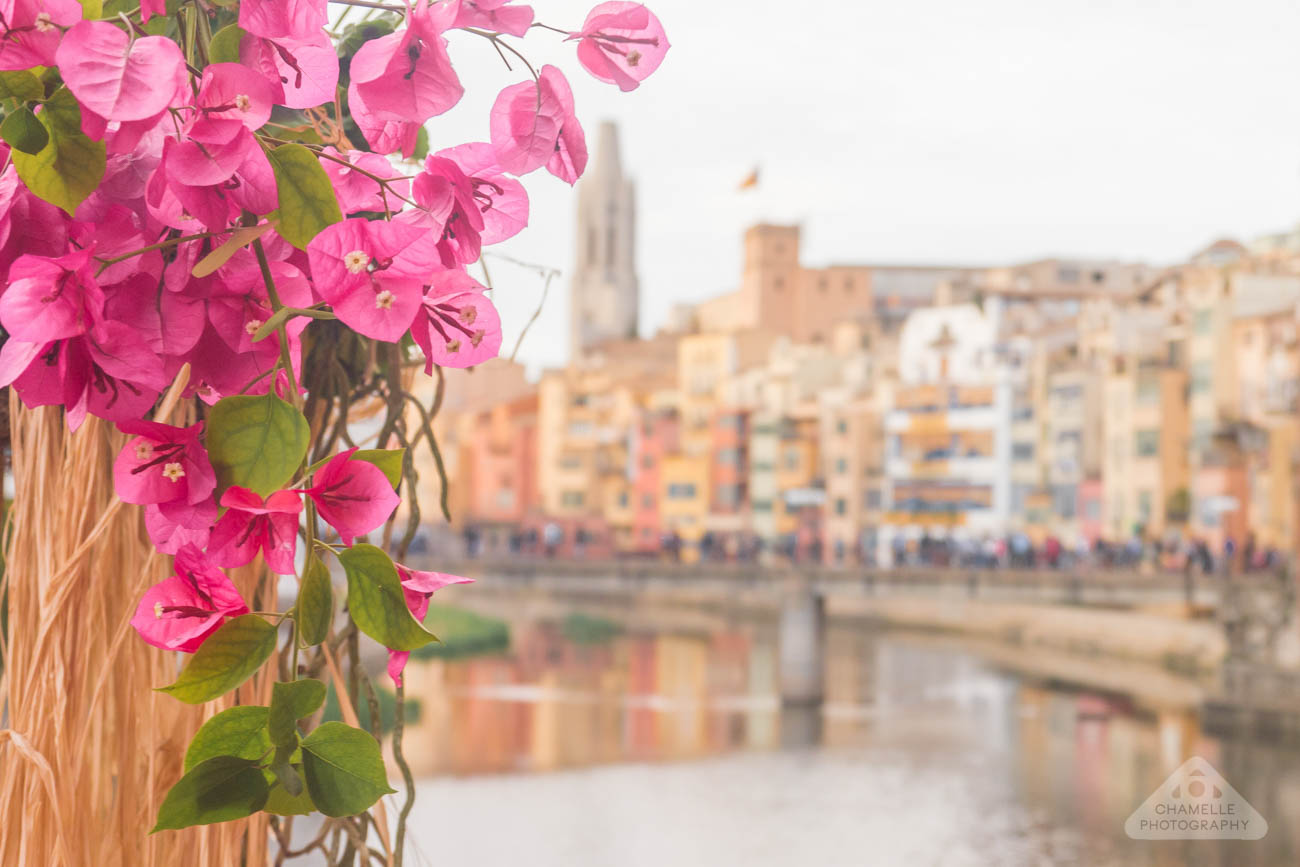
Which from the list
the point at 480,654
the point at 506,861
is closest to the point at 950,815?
the point at 506,861

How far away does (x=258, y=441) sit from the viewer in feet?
1.56

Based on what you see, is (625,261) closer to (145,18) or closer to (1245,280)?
(1245,280)

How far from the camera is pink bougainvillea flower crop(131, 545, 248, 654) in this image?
47 cm

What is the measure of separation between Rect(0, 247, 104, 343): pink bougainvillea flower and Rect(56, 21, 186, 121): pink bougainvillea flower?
0.05m

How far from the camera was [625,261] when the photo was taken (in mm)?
58188

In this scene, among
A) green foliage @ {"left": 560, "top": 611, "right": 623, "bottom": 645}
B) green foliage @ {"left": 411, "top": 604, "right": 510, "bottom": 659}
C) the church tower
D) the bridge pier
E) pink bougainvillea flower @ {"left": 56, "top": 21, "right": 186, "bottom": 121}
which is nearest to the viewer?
pink bougainvillea flower @ {"left": 56, "top": 21, "right": 186, "bottom": 121}

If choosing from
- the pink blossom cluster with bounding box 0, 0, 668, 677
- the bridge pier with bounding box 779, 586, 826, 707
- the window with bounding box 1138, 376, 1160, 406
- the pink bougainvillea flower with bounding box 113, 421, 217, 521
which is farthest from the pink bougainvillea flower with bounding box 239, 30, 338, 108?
the window with bounding box 1138, 376, 1160, 406

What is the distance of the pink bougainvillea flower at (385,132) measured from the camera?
583 millimetres

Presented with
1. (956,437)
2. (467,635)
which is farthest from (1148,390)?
(467,635)

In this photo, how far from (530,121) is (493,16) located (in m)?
0.05

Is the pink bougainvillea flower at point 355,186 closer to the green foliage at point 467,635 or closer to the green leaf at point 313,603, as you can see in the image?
the green leaf at point 313,603

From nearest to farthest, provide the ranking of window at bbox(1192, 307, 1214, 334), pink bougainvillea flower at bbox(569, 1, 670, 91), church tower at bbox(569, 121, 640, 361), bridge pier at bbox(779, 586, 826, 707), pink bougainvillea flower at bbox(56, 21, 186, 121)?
1. pink bougainvillea flower at bbox(56, 21, 186, 121)
2. pink bougainvillea flower at bbox(569, 1, 670, 91)
3. bridge pier at bbox(779, 586, 826, 707)
4. window at bbox(1192, 307, 1214, 334)
5. church tower at bbox(569, 121, 640, 361)

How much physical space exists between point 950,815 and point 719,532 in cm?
1835

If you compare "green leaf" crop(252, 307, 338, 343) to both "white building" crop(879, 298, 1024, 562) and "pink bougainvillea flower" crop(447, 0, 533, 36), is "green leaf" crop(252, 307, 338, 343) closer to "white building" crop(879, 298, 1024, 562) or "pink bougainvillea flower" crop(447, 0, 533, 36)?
"pink bougainvillea flower" crop(447, 0, 533, 36)
